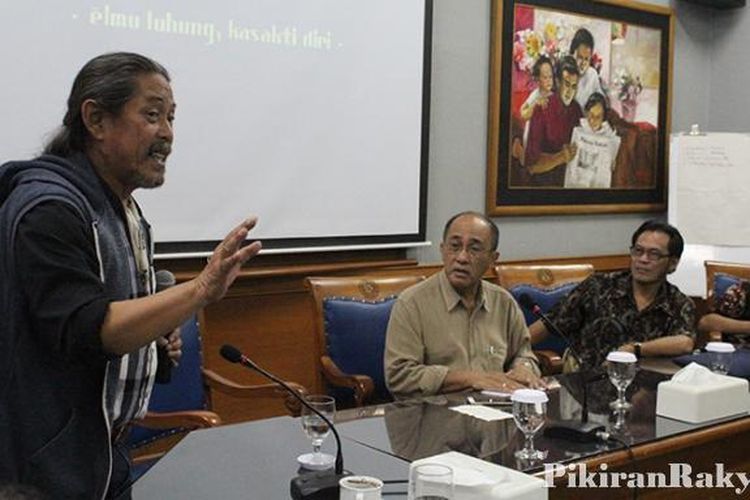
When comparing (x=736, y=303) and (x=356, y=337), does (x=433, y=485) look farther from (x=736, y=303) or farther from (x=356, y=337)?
(x=736, y=303)

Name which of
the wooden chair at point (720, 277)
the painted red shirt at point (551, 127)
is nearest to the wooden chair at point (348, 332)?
the wooden chair at point (720, 277)

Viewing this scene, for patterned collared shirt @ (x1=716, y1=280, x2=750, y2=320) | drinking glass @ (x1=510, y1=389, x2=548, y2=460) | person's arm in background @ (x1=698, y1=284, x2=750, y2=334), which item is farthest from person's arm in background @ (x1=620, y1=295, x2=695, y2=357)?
drinking glass @ (x1=510, y1=389, x2=548, y2=460)

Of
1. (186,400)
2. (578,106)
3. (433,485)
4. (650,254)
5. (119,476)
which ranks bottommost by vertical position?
(186,400)

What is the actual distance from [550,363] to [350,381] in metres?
0.85

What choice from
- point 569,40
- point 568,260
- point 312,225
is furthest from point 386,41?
point 568,260

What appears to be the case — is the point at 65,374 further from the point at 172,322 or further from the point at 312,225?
the point at 312,225

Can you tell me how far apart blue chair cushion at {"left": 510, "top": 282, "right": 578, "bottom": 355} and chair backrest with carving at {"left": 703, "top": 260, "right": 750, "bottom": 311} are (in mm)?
676

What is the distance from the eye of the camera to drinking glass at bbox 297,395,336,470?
1.75 metres

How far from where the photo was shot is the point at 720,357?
8.49 ft

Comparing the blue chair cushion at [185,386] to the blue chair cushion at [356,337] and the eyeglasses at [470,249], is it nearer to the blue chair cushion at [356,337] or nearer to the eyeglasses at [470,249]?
the blue chair cushion at [356,337]

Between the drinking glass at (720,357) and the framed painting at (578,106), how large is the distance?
6.33 feet

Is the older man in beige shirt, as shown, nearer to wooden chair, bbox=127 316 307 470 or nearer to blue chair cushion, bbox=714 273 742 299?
wooden chair, bbox=127 316 307 470

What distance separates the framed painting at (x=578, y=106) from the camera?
4422 millimetres

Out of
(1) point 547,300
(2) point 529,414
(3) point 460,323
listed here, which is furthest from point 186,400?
(1) point 547,300
